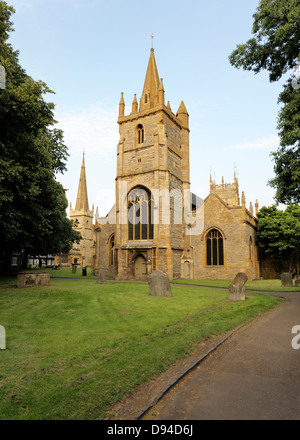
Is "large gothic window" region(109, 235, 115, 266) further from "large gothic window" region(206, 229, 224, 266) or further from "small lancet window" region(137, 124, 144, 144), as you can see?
"small lancet window" region(137, 124, 144, 144)

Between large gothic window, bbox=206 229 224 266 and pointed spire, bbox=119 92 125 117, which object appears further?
pointed spire, bbox=119 92 125 117

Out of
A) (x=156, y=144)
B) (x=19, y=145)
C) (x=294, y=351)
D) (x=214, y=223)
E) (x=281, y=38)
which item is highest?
(x=156, y=144)

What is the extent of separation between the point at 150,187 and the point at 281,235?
1649cm

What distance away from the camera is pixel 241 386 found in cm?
421

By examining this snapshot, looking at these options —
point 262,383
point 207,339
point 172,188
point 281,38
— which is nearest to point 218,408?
point 262,383

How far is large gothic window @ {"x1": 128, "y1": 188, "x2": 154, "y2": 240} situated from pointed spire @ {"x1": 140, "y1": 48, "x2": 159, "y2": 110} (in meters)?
9.71

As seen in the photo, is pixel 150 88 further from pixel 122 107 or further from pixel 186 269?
pixel 186 269

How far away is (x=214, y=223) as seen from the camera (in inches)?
1089

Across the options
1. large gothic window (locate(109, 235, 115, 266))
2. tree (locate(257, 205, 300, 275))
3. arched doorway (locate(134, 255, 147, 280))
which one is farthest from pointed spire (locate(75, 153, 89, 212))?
tree (locate(257, 205, 300, 275))

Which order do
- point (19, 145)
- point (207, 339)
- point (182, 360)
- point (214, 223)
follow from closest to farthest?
point (182, 360) < point (207, 339) < point (19, 145) < point (214, 223)

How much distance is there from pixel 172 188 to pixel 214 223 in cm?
564

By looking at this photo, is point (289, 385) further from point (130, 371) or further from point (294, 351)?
point (130, 371)

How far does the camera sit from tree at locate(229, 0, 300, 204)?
10602mm

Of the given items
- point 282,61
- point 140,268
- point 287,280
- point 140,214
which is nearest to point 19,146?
point 282,61
